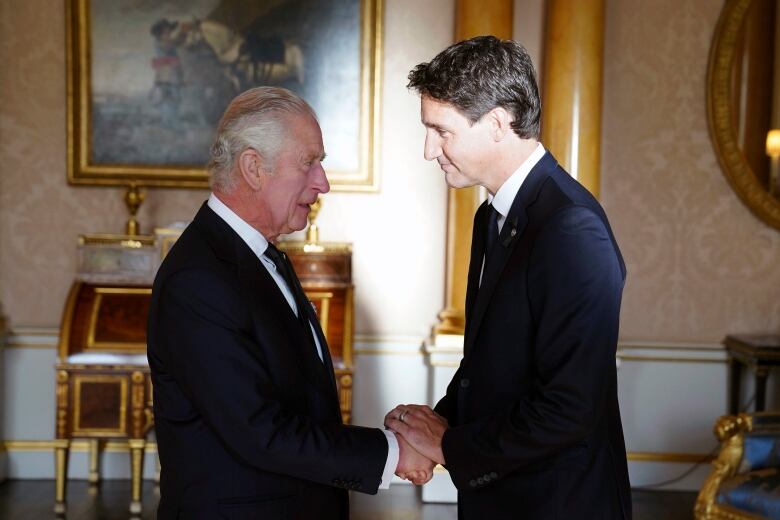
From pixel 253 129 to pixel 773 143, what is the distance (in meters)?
4.25

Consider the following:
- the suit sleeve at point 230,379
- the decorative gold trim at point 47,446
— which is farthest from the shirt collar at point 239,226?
the decorative gold trim at point 47,446

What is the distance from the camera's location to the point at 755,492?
400cm

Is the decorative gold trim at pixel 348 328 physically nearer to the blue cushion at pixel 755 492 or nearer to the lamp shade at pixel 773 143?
the blue cushion at pixel 755 492

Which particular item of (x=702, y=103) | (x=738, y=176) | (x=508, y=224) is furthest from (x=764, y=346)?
(x=508, y=224)

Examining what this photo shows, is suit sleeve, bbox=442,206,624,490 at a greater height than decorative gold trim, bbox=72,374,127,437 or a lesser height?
greater

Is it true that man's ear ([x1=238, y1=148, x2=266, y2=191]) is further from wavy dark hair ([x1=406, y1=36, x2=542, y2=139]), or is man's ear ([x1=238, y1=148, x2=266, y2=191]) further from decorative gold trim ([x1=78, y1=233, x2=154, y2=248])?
decorative gold trim ([x1=78, y1=233, x2=154, y2=248])

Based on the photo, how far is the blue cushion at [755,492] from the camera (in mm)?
3926

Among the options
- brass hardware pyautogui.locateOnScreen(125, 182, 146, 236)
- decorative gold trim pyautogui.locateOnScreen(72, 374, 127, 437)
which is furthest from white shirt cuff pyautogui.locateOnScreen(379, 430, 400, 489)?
brass hardware pyautogui.locateOnScreen(125, 182, 146, 236)

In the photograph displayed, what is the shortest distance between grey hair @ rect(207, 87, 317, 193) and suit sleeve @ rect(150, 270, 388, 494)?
1.00 ft

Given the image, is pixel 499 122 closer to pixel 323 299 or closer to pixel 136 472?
pixel 323 299

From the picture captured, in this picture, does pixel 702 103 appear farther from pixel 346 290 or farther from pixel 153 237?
pixel 153 237

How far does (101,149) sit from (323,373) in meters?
3.83

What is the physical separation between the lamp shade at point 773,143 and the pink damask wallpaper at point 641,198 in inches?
11.8

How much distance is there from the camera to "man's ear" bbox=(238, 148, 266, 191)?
2312 mm
